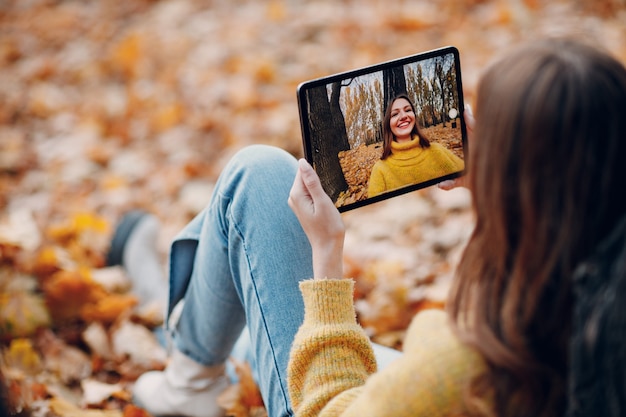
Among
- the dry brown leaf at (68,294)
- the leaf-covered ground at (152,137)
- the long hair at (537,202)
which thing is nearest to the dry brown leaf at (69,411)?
the leaf-covered ground at (152,137)

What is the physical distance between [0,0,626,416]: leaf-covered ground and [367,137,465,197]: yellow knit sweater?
2.12 feet

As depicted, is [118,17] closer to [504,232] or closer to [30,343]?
[30,343]

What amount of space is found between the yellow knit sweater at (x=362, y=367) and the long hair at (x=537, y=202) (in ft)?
0.11

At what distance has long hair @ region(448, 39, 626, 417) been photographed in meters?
0.70

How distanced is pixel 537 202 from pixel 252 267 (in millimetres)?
611

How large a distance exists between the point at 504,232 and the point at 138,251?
1579 millimetres

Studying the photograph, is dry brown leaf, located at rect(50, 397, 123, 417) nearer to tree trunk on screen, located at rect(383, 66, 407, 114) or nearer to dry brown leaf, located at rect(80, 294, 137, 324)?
dry brown leaf, located at rect(80, 294, 137, 324)

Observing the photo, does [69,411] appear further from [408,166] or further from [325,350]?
[408,166]

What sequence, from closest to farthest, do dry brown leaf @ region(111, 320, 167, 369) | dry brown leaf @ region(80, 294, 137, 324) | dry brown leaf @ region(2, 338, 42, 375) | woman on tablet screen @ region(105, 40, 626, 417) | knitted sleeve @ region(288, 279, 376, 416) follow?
1. woman on tablet screen @ region(105, 40, 626, 417)
2. knitted sleeve @ region(288, 279, 376, 416)
3. dry brown leaf @ region(2, 338, 42, 375)
4. dry brown leaf @ region(111, 320, 167, 369)
5. dry brown leaf @ region(80, 294, 137, 324)

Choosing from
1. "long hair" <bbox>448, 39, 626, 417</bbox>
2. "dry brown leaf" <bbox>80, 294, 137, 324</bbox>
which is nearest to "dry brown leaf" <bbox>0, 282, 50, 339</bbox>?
"dry brown leaf" <bbox>80, 294, 137, 324</bbox>

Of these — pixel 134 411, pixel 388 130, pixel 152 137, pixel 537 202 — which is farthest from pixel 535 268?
pixel 152 137

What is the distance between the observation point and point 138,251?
2.10m

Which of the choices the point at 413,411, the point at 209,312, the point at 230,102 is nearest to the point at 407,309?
the point at 209,312

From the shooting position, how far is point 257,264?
1186mm
